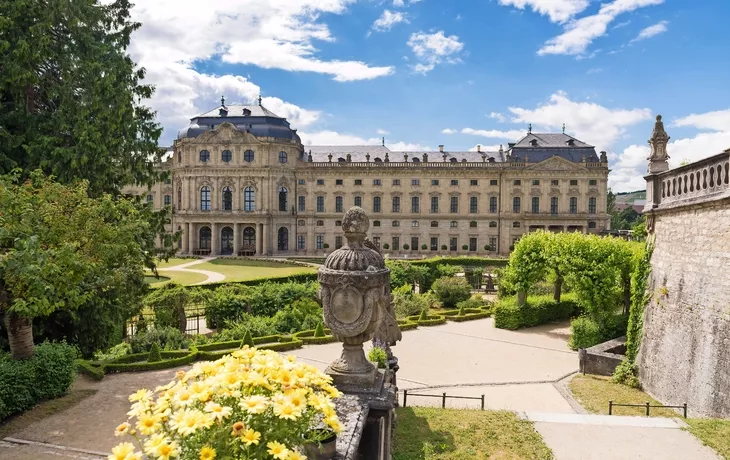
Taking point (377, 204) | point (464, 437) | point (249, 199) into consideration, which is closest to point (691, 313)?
point (464, 437)

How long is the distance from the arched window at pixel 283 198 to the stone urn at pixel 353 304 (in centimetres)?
5266

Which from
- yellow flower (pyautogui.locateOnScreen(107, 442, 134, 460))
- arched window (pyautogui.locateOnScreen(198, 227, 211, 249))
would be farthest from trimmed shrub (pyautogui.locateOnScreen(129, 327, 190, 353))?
arched window (pyautogui.locateOnScreen(198, 227, 211, 249))

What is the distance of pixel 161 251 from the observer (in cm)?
1848

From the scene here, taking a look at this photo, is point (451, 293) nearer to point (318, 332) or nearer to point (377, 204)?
point (318, 332)

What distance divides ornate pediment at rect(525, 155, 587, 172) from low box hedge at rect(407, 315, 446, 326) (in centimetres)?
3629

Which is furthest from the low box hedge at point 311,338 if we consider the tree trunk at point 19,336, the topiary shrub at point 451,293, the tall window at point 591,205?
the tall window at point 591,205

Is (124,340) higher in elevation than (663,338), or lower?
lower

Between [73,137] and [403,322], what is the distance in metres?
16.3

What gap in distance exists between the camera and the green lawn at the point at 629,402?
27.4ft

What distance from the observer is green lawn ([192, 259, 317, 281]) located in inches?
1507

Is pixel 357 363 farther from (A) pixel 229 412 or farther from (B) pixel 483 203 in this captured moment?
(B) pixel 483 203

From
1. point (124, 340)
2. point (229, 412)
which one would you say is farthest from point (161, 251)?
point (229, 412)

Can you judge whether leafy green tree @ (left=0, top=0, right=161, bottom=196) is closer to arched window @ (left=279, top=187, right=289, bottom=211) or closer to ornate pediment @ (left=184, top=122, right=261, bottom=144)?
ornate pediment @ (left=184, top=122, right=261, bottom=144)

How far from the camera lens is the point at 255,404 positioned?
339 centimetres
